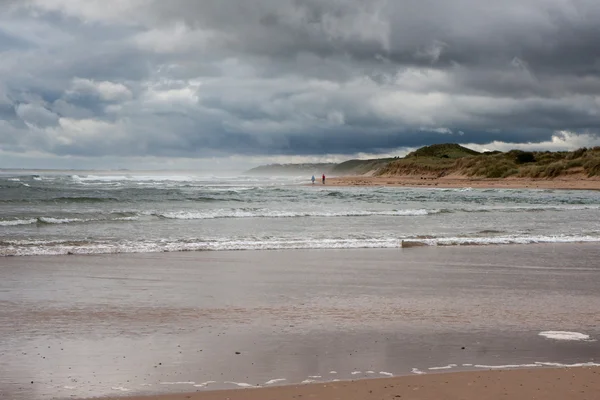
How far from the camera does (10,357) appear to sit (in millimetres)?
6984

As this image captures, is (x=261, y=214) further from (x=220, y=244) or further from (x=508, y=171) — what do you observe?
(x=508, y=171)

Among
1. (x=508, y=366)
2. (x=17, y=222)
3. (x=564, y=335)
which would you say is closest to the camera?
(x=508, y=366)

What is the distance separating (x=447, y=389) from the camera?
5898mm

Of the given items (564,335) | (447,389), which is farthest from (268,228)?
(447,389)

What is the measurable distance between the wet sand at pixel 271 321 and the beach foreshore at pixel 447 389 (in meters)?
0.25

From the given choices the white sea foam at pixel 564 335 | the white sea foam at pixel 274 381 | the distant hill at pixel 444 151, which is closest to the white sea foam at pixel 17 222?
the white sea foam at pixel 274 381

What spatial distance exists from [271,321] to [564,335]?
13.8ft

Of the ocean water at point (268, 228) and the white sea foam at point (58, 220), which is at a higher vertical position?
the white sea foam at point (58, 220)

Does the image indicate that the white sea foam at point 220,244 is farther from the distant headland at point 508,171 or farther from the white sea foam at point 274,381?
the distant headland at point 508,171

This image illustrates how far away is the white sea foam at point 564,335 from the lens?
26.5 feet

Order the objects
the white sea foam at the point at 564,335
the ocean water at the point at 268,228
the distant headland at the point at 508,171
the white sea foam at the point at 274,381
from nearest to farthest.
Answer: the white sea foam at the point at 274,381
the white sea foam at the point at 564,335
the ocean water at the point at 268,228
the distant headland at the point at 508,171

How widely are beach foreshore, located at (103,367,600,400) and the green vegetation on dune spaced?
82.8 m

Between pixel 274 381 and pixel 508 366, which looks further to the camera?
pixel 508 366

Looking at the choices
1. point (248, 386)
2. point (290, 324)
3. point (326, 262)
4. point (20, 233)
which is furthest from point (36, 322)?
point (20, 233)
